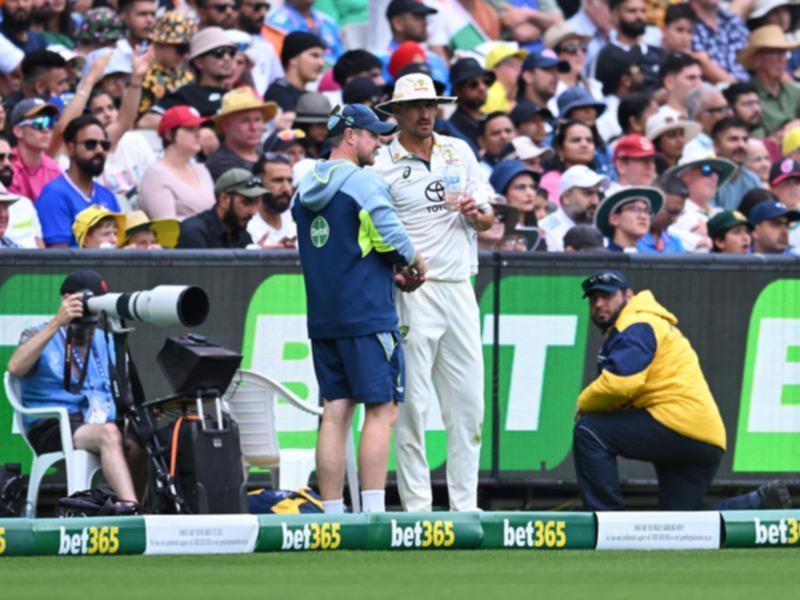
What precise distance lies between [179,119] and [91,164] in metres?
0.98

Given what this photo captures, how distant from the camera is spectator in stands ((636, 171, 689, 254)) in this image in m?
14.5

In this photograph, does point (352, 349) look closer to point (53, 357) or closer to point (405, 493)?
point (405, 493)

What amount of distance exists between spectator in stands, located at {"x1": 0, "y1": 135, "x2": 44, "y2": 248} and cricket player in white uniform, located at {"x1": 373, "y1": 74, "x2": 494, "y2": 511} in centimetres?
257

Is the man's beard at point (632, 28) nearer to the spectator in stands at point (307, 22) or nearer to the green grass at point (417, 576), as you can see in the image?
the spectator in stands at point (307, 22)

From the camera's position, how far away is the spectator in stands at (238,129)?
14367mm

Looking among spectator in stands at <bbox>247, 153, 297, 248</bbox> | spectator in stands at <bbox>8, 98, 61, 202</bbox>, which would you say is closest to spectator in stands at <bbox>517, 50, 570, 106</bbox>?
spectator in stands at <bbox>247, 153, 297, 248</bbox>

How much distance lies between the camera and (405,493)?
35.7 ft

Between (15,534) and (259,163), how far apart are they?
522 cm

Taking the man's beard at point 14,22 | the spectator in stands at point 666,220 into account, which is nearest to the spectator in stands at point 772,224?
the spectator in stands at point 666,220

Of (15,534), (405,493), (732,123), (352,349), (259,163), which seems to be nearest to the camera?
(15,534)

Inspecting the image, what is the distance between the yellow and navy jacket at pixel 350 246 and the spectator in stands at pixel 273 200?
3.26 m

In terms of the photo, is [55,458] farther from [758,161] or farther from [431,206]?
[758,161]

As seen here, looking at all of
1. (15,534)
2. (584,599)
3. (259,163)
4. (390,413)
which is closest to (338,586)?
(584,599)

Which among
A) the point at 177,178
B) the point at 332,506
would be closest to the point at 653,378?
the point at 332,506
